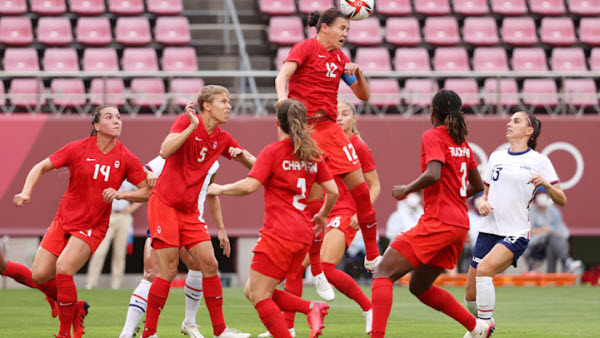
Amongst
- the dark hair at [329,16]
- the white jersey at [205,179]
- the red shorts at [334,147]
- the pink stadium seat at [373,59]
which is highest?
the pink stadium seat at [373,59]

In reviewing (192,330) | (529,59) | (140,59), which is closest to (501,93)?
(529,59)

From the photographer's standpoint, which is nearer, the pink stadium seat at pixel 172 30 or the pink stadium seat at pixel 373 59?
the pink stadium seat at pixel 373 59

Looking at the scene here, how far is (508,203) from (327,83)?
2.17 m

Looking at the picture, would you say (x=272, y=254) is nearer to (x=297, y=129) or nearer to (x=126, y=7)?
(x=297, y=129)

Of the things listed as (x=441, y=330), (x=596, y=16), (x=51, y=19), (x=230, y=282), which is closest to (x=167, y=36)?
(x=51, y=19)

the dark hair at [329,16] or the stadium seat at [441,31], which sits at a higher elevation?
the stadium seat at [441,31]

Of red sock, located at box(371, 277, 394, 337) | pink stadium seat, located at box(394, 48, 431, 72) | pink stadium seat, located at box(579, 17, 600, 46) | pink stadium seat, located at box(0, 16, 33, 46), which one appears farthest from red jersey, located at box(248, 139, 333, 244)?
pink stadium seat, located at box(579, 17, 600, 46)

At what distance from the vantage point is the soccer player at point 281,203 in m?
7.77

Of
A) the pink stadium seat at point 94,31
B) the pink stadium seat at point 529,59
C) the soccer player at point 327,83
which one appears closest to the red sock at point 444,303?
the soccer player at point 327,83

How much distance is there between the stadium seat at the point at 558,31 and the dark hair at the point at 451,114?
1509 cm

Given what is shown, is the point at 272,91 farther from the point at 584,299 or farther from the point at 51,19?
the point at 584,299

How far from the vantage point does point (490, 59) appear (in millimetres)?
22266

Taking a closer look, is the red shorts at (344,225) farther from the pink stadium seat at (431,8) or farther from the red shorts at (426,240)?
the pink stadium seat at (431,8)

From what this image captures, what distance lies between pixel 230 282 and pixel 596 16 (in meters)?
11.2
